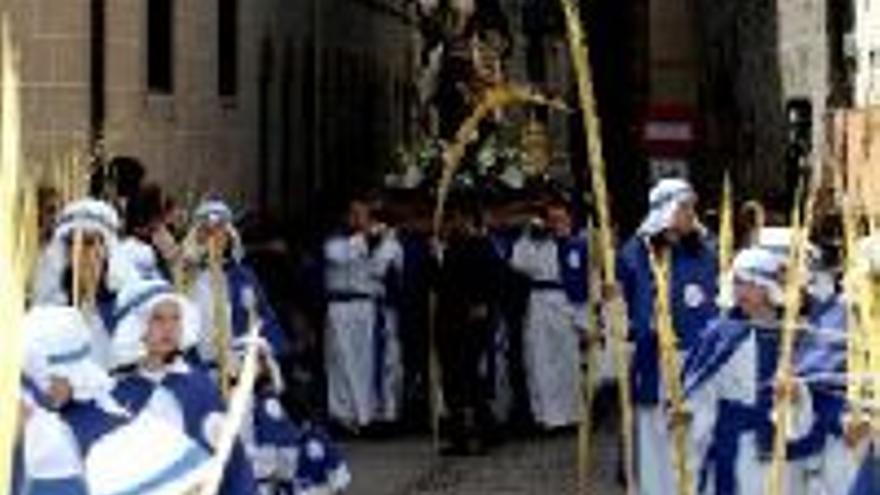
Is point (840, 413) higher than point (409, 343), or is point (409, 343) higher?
point (840, 413)

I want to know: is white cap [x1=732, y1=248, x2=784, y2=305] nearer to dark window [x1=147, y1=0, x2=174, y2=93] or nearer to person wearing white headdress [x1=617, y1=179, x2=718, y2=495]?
person wearing white headdress [x1=617, y1=179, x2=718, y2=495]

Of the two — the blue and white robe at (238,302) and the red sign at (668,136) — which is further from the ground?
the red sign at (668,136)

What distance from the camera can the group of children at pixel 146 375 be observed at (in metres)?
6.09

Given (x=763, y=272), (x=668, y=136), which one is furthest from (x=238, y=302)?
(x=668, y=136)

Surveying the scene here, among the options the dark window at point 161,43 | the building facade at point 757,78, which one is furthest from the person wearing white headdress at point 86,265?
the building facade at point 757,78

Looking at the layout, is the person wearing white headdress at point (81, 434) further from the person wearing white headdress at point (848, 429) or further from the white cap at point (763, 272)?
the white cap at point (763, 272)

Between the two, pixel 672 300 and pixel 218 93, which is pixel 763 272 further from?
pixel 218 93

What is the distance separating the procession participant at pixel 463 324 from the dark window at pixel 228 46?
6394 millimetres

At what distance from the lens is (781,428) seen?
8.83 m

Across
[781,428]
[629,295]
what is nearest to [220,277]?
[629,295]

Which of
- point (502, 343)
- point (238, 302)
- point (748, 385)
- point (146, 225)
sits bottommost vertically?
point (502, 343)

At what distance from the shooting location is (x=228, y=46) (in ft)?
77.4

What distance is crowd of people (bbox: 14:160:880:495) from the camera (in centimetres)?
717

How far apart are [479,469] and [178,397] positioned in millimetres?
8121
